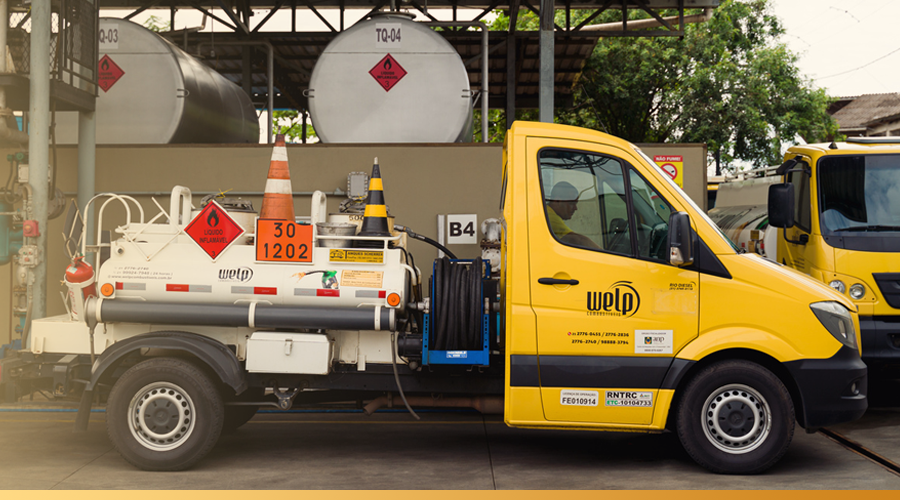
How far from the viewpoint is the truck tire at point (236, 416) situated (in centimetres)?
636

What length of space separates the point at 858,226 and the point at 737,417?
320 centimetres

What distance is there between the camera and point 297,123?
35.9 metres

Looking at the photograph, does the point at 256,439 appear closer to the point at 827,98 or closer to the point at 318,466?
the point at 318,466

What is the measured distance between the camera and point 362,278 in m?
5.64

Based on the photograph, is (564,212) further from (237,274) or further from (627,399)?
(237,274)

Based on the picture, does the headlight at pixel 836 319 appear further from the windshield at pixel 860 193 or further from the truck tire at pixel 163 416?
the truck tire at pixel 163 416

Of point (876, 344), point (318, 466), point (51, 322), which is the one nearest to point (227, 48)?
point (51, 322)

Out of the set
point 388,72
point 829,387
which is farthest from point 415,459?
point 388,72

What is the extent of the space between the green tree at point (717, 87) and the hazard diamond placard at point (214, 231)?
19.3m

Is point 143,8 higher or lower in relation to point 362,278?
higher

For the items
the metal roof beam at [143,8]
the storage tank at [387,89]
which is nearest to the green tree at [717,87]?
the metal roof beam at [143,8]

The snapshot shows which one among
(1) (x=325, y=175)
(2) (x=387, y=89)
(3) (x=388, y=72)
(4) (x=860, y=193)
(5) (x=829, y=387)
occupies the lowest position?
(5) (x=829, y=387)

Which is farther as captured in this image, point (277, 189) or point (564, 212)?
point (277, 189)

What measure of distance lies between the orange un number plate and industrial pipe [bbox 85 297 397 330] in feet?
1.25
